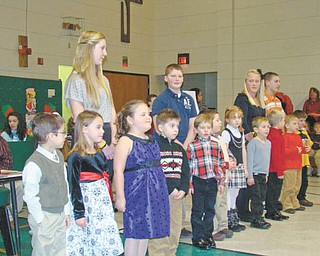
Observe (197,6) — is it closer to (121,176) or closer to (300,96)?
(300,96)

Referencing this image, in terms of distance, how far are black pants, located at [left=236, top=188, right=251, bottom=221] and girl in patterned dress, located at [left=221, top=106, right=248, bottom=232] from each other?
11.7 inches

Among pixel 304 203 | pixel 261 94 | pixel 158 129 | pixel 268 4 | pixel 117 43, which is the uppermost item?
pixel 268 4

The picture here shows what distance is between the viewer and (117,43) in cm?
1090

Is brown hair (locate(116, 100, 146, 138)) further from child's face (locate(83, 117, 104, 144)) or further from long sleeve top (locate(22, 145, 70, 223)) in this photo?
long sleeve top (locate(22, 145, 70, 223))

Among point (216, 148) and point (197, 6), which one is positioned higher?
point (197, 6)

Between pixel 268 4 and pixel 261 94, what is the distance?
5358 mm

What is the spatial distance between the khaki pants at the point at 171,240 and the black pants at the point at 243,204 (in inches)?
66.1

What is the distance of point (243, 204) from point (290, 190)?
2.83ft

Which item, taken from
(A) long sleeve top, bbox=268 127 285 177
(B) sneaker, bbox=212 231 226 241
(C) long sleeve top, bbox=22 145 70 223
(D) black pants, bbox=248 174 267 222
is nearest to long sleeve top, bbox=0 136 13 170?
(C) long sleeve top, bbox=22 145 70 223

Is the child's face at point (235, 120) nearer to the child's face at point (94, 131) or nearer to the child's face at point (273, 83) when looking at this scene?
the child's face at point (273, 83)

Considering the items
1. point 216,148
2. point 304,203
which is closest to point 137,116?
point 216,148

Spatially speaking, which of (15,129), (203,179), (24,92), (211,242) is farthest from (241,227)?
(24,92)

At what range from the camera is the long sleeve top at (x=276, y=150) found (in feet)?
17.5

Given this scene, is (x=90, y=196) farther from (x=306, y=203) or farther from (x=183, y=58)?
(x=183, y=58)
